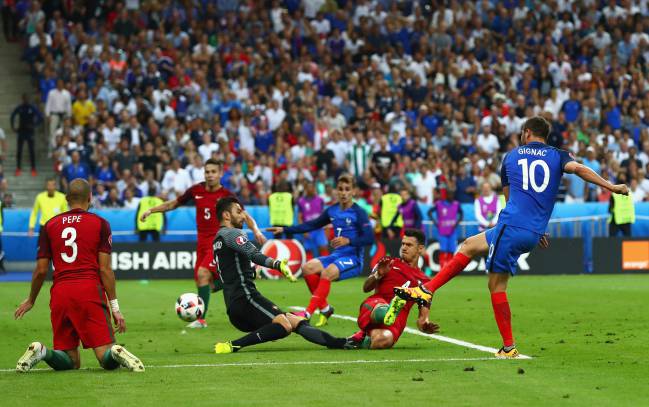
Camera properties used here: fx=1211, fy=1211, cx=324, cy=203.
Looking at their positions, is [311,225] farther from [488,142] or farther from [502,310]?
[488,142]

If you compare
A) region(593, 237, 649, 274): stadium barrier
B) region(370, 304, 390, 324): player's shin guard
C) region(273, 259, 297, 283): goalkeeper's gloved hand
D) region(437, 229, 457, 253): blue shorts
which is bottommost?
region(593, 237, 649, 274): stadium barrier

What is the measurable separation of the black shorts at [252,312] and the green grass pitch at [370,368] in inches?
12.3

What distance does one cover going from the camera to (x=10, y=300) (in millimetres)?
20938

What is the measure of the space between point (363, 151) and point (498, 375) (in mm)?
21481

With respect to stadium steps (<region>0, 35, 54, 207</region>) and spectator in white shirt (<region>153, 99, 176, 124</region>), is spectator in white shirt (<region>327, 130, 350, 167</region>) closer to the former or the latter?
spectator in white shirt (<region>153, 99, 176, 124</region>)

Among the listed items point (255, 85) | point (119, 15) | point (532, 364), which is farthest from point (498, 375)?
point (119, 15)

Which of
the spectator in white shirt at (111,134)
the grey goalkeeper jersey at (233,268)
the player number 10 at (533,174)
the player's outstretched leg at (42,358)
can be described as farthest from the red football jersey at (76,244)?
the spectator in white shirt at (111,134)

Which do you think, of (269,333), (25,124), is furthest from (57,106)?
(269,333)

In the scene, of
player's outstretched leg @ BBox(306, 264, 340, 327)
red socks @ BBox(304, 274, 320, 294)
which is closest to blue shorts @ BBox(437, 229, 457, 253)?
red socks @ BBox(304, 274, 320, 294)

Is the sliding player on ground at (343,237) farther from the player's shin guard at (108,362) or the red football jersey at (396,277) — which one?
the player's shin guard at (108,362)

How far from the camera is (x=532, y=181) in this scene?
11.1 m

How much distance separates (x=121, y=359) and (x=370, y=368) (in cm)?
216

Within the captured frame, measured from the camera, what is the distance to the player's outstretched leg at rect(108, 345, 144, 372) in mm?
10375

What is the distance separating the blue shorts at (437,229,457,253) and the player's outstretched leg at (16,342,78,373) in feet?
60.2
